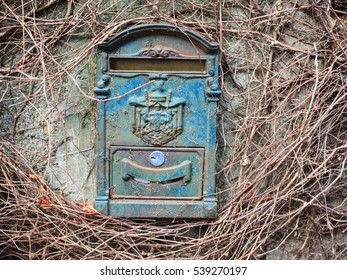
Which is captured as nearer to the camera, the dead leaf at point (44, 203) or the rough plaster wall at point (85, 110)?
the dead leaf at point (44, 203)

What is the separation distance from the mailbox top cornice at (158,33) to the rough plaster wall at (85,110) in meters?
0.23

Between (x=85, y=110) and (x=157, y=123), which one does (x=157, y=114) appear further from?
(x=85, y=110)

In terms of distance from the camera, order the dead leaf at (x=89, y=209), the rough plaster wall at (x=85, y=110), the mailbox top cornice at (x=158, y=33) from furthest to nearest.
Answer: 1. the rough plaster wall at (x=85, y=110)
2. the dead leaf at (x=89, y=209)
3. the mailbox top cornice at (x=158, y=33)

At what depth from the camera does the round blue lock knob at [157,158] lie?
3107 mm

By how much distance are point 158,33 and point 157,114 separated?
0.46 metres

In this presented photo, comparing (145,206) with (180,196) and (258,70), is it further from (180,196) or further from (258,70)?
(258,70)

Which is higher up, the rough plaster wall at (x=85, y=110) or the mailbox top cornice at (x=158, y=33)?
the mailbox top cornice at (x=158, y=33)

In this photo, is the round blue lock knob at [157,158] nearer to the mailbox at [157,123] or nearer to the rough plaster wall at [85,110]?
the mailbox at [157,123]

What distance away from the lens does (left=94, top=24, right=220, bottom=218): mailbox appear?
3.05 m

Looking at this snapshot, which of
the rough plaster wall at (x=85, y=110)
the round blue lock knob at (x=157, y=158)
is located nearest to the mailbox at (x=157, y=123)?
the round blue lock knob at (x=157, y=158)

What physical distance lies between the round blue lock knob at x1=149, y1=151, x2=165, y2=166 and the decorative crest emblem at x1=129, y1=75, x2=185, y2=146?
0.19ft

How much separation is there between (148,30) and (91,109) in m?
0.60

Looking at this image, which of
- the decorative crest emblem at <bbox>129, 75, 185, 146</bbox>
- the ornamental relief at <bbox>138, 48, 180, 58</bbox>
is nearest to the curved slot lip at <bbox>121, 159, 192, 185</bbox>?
the decorative crest emblem at <bbox>129, 75, 185, 146</bbox>

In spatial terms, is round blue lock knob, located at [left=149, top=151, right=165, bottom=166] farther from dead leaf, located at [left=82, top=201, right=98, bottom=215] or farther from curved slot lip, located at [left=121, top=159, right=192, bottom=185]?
dead leaf, located at [left=82, top=201, right=98, bottom=215]
